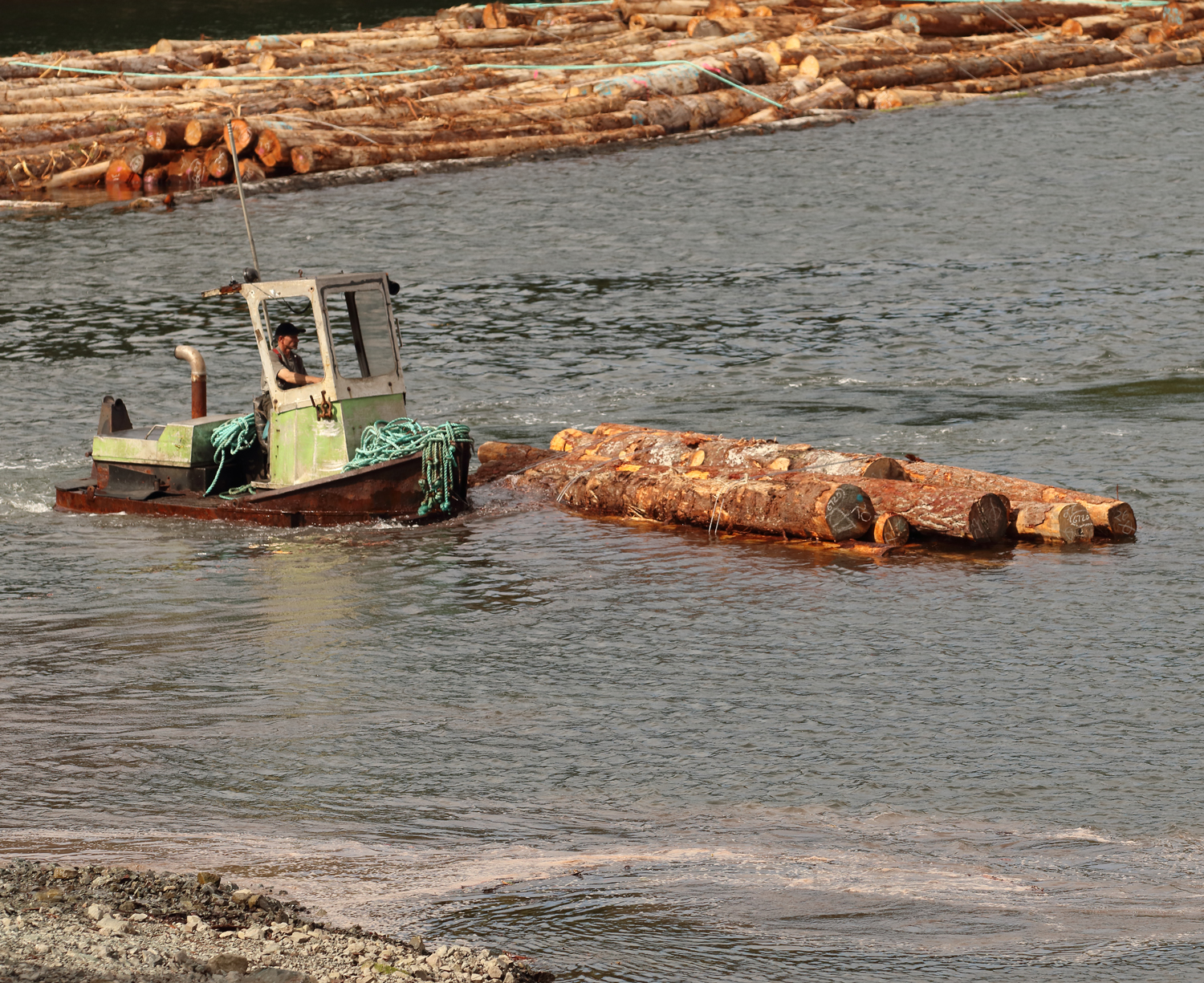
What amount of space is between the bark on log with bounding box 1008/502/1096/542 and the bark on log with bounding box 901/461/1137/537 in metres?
0.07

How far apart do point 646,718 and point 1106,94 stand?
Result: 122ft

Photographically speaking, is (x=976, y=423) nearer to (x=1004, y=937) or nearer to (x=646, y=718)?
(x=646, y=718)

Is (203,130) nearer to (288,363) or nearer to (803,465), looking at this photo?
(288,363)

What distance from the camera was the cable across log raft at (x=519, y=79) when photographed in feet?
119

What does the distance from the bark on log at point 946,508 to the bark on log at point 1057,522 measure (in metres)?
0.19

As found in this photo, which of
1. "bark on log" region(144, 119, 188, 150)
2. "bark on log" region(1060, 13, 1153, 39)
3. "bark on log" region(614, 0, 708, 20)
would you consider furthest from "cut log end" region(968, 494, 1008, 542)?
"bark on log" region(1060, 13, 1153, 39)

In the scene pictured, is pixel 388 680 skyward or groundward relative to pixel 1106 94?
groundward

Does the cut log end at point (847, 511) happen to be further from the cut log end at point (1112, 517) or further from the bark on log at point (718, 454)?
the cut log end at point (1112, 517)

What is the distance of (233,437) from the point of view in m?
16.0

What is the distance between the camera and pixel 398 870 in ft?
26.5

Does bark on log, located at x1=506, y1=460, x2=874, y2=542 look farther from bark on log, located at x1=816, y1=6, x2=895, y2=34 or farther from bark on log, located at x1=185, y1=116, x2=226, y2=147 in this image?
bark on log, located at x1=816, y1=6, x2=895, y2=34

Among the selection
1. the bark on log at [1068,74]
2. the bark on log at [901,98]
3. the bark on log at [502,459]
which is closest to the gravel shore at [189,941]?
the bark on log at [502,459]

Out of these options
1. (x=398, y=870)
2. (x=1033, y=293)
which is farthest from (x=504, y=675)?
(x=1033, y=293)

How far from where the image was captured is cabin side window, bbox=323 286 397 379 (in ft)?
50.0
